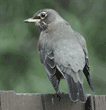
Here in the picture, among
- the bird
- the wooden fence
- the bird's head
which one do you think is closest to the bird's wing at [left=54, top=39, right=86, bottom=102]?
the bird

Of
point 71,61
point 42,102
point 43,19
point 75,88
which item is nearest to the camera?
point 42,102

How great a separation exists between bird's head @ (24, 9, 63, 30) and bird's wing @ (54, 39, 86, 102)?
809 millimetres

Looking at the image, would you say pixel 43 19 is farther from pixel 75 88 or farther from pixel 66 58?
pixel 75 88

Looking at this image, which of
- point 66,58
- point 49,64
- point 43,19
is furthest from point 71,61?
point 43,19

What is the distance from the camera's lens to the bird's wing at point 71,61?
2223mm

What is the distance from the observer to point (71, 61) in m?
2.49

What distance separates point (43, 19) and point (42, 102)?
1.85m

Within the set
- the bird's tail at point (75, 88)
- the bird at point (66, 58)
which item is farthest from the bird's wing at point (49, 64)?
the bird's tail at point (75, 88)

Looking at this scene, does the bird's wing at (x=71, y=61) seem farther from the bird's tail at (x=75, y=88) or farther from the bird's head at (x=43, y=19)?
the bird's head at (x=43, y=19)

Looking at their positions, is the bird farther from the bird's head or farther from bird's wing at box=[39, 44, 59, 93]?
the bird's head

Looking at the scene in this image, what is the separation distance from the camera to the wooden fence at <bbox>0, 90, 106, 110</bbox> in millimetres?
1706

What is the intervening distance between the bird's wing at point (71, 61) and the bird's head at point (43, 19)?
2.65 feet

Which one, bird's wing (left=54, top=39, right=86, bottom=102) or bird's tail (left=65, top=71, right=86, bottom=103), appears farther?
bird's wing (left=54, top=39, right=86, bottom=102)

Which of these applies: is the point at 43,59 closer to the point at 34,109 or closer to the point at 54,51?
the point at 54,51
